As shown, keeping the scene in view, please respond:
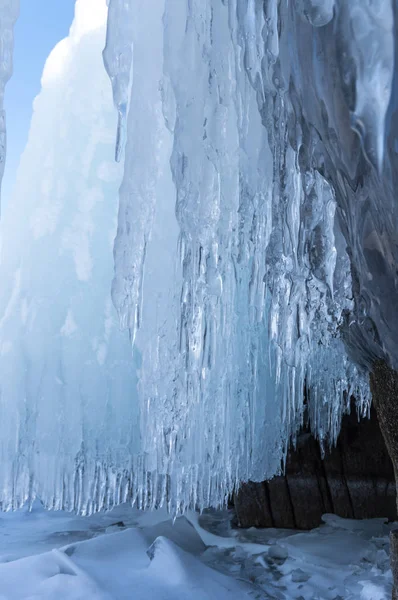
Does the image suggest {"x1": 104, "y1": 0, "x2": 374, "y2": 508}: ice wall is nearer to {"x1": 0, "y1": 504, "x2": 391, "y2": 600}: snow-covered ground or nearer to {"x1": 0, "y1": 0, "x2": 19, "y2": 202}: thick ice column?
{"x1": 0, "y1": 0, "x2": 19, "y2": 202}: thick ice column

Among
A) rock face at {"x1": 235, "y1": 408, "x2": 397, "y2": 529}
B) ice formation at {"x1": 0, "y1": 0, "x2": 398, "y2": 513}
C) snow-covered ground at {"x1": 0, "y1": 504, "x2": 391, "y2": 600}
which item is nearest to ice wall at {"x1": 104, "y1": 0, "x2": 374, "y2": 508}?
ice formation at {"x1": 0, "y1": 0, "x2": 398, "y2": 513}

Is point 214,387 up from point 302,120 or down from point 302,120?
down

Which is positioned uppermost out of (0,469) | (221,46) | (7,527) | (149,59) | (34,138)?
(34,138)

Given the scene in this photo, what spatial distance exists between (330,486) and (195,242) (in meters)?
3.82

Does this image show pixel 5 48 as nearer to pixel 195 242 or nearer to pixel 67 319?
pixel 195 242

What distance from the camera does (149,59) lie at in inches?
100.0

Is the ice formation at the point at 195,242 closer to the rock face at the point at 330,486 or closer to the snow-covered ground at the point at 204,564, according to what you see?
the rock face at the point at 330,486

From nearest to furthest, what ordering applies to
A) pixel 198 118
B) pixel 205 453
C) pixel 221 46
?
pixel 221 46, pixel 198 118, pixel 205 453

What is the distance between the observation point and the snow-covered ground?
3.20m

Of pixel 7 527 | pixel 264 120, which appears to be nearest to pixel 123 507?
pixel 7 527

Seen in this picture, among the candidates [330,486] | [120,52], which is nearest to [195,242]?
[120,52]

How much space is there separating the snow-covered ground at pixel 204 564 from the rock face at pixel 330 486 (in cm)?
17

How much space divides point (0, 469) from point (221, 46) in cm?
365

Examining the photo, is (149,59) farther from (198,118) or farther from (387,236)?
(387,236)
